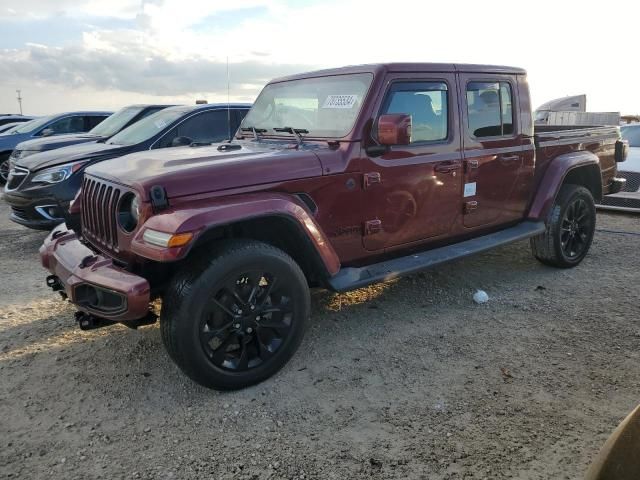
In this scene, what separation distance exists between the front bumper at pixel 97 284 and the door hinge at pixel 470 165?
8.69 feet

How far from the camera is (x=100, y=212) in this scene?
332cm

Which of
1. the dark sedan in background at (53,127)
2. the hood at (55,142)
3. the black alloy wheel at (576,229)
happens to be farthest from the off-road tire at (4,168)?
the black alloy wheel at (576,229)

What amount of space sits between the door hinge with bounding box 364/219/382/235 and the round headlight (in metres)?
1.53

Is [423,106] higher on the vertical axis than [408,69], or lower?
lower

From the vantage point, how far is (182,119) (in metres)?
6.53

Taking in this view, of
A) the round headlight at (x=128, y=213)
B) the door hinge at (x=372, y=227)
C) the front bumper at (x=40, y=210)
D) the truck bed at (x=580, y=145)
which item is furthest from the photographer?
the front bumper at (x=40, y=210)

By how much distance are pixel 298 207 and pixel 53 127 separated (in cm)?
970

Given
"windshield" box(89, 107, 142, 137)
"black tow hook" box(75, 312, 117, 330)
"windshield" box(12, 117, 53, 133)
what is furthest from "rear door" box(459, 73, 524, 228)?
"windshield" box(12, 117, 53, 133)

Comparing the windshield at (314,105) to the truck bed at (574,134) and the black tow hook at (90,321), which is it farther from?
the truck bed at (574,134)

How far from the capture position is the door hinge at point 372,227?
144 inches

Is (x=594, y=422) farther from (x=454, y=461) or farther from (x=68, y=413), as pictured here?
(x=68, y=413)

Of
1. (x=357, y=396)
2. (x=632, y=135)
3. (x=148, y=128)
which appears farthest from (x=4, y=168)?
(x=632, y=135)

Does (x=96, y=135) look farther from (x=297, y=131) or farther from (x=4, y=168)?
(x=297, y=131)

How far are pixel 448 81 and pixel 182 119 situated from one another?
3672 mm
